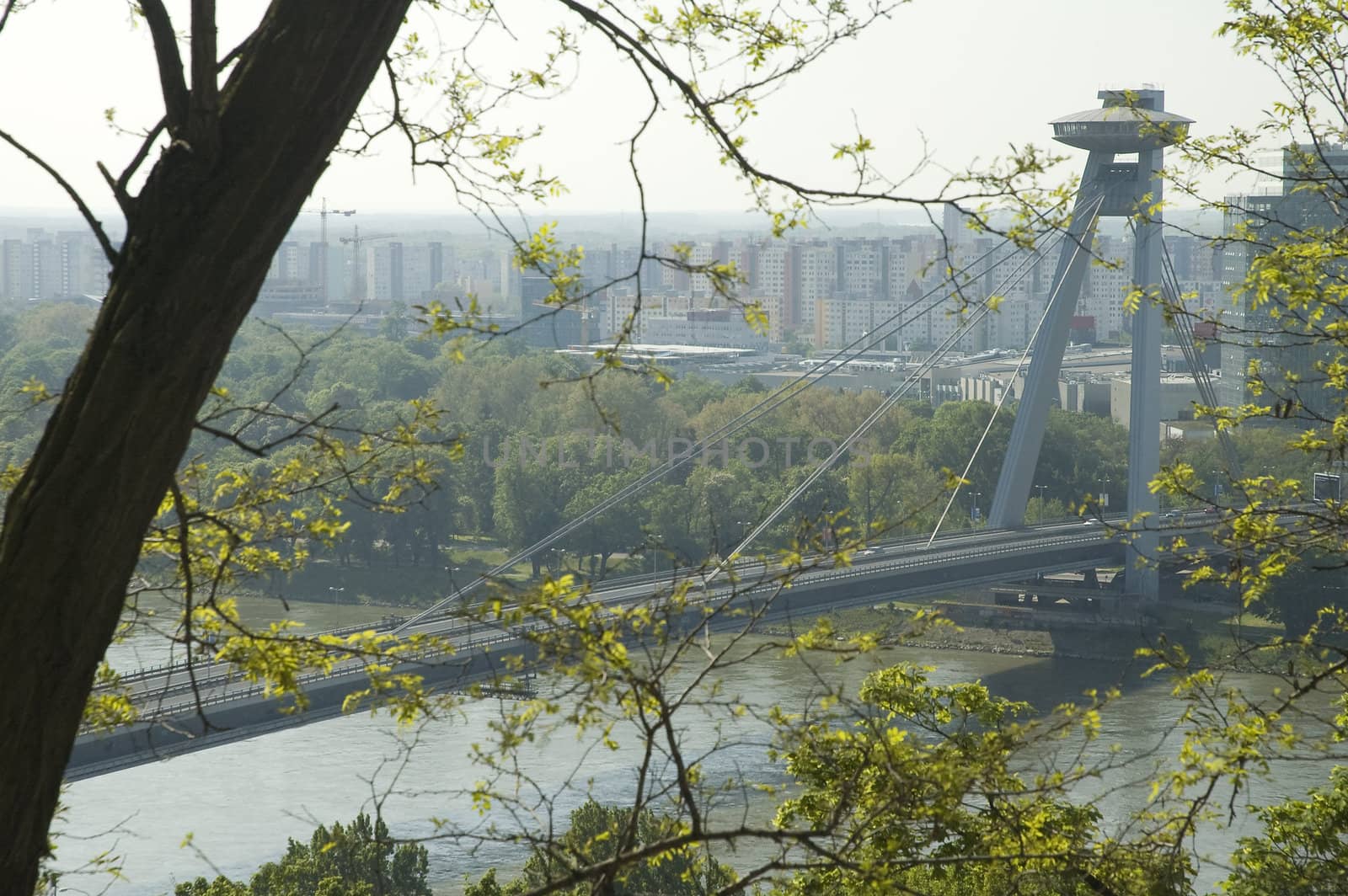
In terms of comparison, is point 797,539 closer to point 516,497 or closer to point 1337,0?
point 1337,0

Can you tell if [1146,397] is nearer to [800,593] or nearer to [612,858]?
[800,593]

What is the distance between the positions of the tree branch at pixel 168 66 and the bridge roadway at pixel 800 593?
15.6 feet

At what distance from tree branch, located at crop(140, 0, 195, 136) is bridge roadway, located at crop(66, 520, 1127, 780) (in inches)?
188

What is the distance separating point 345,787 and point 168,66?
6421 mm

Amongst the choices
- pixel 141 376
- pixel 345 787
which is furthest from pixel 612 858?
pixel 345 787

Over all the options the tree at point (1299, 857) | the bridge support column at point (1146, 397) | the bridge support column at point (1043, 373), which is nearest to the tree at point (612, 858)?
the tree at point (1299, 857)

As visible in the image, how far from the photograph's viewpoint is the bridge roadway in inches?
243

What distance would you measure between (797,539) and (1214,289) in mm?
38275

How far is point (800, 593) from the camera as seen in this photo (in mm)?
9578

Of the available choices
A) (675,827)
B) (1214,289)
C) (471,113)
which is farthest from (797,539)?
(1214,289)

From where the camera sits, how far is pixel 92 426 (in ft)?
2.85

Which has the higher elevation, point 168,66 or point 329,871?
point 168,66

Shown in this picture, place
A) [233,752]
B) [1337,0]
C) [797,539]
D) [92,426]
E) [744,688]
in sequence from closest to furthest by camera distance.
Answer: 1. [92,426]
2. [797,539]
3. [1337,0]
4. [233,752]
5. [744,688]

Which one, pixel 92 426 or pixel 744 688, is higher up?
pixel 92 426
